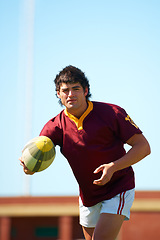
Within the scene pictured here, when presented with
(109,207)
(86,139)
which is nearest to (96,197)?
(109,207)

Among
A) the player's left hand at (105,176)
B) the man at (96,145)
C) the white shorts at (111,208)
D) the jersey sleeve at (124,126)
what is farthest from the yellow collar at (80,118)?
the white shorts at (111,208)

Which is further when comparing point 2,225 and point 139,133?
point 2,225

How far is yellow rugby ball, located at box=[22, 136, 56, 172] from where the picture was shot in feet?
17.6

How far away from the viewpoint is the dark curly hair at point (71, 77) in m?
5.32

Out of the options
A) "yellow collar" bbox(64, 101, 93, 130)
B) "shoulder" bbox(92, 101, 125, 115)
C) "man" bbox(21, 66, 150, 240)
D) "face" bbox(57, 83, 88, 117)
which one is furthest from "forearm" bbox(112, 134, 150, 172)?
"face" bbox(57, 83, 88, 117)

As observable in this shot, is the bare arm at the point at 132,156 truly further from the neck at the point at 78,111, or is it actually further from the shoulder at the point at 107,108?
the neck at the point at 78,111

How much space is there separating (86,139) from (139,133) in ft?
2.07

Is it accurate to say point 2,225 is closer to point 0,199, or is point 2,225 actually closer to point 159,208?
point 0,199

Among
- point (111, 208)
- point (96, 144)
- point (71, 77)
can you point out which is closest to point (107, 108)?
point (96, 144)

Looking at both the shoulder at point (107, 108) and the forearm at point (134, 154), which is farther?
the shoulder at point (107, 108)

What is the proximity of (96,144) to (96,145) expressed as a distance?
13 mm

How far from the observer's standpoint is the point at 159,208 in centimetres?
1492

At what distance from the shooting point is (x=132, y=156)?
4.86 metres

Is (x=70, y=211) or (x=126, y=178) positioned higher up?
(x=126, y=178)
